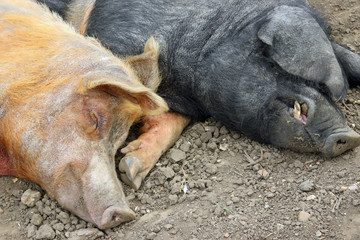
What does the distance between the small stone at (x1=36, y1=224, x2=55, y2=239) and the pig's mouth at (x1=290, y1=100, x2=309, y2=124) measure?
1796mm

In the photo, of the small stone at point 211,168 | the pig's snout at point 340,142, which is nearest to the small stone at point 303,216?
the pig's snout at point 340,142

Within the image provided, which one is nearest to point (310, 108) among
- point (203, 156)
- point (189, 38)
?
point (203, 156)

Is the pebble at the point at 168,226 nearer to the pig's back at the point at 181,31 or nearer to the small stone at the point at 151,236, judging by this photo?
the small stone at the point at 151,236

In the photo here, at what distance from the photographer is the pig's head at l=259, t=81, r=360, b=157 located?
3.62 metres

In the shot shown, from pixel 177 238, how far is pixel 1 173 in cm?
126

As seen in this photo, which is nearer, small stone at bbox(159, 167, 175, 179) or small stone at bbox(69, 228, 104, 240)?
small stone at bbox(69, 228, 104, 240)

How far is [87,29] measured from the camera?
429cm

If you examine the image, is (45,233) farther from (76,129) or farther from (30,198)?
(76,129)

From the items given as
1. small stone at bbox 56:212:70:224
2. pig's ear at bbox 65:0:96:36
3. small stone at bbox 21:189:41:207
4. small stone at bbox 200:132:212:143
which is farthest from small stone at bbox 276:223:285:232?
pig's ear at bbox 65:0:96:36

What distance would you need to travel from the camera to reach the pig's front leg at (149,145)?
3.57m

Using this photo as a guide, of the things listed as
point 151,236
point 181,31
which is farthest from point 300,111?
point 151,236

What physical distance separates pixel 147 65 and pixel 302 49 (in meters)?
1.13

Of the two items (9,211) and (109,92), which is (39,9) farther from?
(9,211)

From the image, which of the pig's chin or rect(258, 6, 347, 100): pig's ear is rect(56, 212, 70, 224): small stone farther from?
rect(258, 6, 347, 100): pig's ear
